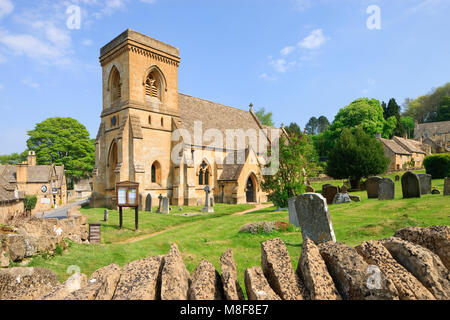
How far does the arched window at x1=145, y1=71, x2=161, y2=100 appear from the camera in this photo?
27.2 meters

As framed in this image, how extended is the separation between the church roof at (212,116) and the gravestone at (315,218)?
71.9ft

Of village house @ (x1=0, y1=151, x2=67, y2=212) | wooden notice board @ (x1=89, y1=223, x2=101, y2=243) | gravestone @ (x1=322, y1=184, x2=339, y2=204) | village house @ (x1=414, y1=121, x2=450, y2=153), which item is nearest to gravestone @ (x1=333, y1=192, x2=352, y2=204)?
gravestone @ (x1=322, y1=184, x2=339, y2=204)

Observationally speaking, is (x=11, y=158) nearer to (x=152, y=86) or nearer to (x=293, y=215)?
(x=152, y=86)

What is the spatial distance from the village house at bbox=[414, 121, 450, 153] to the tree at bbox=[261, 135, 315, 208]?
64.8m

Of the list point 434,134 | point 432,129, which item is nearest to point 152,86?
point 434,134

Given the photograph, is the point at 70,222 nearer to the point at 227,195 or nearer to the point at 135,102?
the point at 135,102

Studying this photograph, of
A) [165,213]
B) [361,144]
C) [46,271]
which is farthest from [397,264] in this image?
[361,144]

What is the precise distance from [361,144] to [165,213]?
2281cm

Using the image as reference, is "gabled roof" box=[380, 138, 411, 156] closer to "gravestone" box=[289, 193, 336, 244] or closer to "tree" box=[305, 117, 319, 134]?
"gravestone" box=[289, 193, 336, 244]

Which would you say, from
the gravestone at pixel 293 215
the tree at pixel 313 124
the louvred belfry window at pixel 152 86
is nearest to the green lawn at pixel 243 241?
the gravestone at pixel 293 215

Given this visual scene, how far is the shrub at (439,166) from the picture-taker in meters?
28.7

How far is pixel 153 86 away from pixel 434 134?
80848 millimetres

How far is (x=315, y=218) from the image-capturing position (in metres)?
8.44

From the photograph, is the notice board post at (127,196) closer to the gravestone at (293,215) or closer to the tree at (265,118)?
the gravestone at (293,215)
